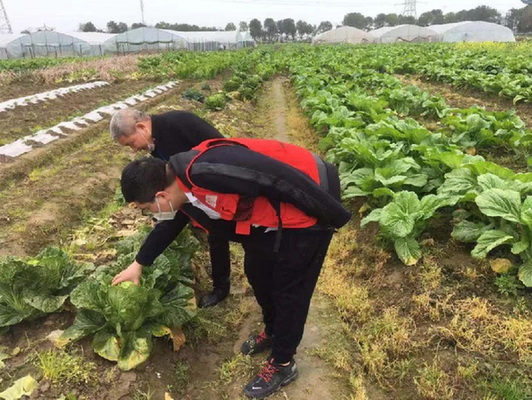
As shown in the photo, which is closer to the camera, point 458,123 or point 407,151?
point 407,151

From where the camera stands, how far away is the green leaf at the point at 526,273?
3174 mm

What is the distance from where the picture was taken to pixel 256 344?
10.9 feet

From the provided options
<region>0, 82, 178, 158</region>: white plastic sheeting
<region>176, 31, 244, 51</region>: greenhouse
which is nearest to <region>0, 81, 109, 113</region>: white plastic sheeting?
<region>0, 82, 178, 158</region>: white plastic sheeting

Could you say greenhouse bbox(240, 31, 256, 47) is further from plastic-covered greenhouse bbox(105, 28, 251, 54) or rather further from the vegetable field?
the vegetable field

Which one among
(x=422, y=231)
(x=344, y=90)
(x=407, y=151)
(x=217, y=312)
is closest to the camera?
(x=217, y=312)

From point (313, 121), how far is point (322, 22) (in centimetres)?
11944

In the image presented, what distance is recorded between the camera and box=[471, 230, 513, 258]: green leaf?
3.40 metres

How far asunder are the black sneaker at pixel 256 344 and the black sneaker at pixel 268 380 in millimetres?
343

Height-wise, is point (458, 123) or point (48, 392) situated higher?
point (458, 123)

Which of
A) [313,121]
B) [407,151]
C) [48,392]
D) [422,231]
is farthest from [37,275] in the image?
[313,121]

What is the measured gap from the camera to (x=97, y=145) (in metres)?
8.51

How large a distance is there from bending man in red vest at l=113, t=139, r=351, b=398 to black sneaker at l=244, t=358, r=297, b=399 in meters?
0.26

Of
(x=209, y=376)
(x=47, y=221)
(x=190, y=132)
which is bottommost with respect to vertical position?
(x=209, y=376)

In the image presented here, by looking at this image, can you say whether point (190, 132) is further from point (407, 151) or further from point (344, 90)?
point (344, 90)
